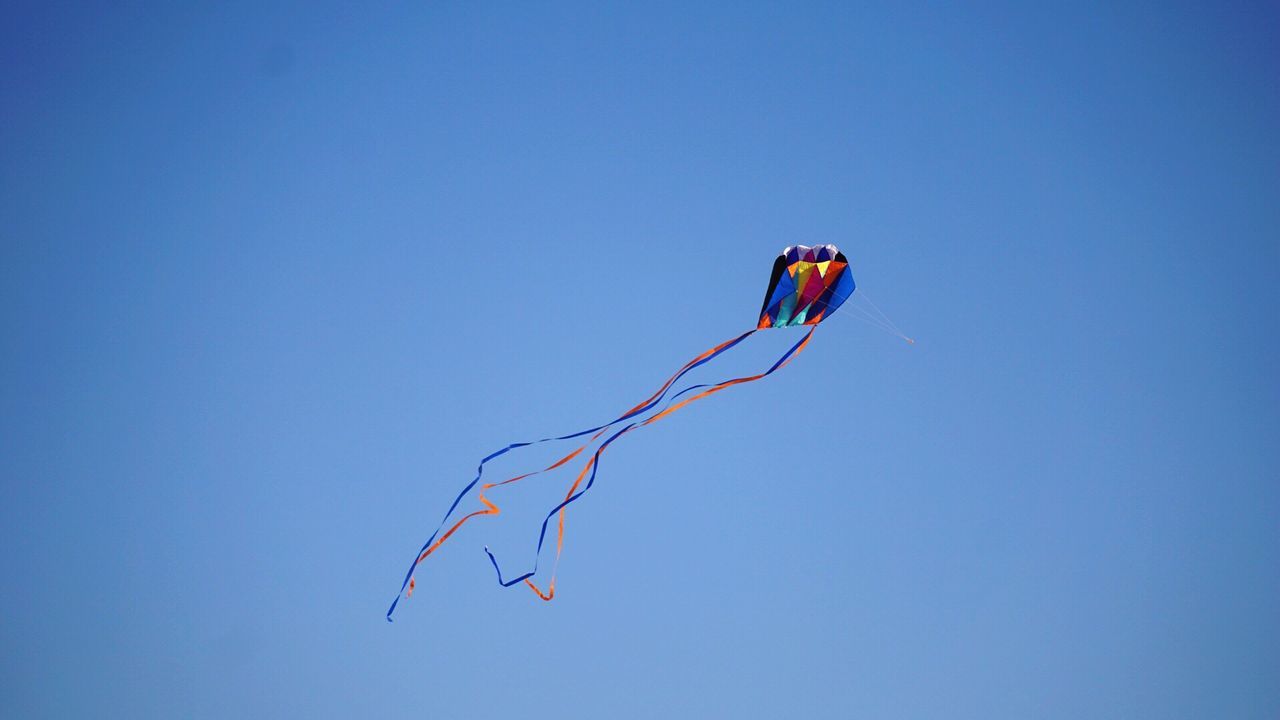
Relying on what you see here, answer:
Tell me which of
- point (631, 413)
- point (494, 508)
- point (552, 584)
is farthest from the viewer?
point (552, 584)

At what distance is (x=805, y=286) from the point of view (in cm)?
476

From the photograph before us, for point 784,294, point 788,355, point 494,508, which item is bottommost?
point 494,508

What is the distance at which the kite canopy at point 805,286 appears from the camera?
15.4ft

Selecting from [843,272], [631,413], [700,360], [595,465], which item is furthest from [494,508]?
[843,272]

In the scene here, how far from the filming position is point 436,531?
6.36 meters

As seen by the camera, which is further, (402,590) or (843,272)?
(402,590)

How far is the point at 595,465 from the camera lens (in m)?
4.69

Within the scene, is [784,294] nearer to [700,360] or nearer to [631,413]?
[700,360]

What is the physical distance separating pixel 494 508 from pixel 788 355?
1.54m

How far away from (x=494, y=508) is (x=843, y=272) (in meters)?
1.96

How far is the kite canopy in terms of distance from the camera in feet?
15.4

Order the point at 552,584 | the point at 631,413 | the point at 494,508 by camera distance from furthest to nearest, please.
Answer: the point at 552,584 < the point at 494,508 < the point at 631,413

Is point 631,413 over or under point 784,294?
under

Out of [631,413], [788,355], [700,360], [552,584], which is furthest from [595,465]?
[552,584]
